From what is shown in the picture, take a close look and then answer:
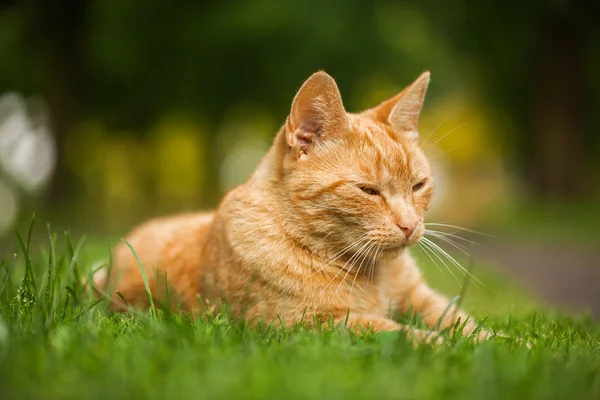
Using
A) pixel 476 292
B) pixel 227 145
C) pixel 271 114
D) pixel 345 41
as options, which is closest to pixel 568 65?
pixel 345 41

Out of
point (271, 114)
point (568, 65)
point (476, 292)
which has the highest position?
point (568, 65)

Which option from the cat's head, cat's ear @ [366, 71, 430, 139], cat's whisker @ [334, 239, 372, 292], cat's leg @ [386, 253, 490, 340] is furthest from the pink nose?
cat's ear @ [366, 71, 430, 139]

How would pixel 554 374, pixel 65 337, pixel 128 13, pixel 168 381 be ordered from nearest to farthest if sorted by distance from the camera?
pixel 168 381 → pixel 554 374 → pixel 65 337 → pixel 128 13

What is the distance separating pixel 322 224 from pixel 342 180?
0.21 m

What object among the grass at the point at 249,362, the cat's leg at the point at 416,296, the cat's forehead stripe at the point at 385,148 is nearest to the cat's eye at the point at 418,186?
the cat's forehead stripe at the point at 385,148

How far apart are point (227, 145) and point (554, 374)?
1775cm

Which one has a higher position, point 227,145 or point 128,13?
point 128,13

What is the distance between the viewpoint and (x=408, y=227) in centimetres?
257

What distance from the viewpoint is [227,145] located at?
62.5ft

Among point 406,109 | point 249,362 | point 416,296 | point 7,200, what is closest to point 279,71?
point 7,200

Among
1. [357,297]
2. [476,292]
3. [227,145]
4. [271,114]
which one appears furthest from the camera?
[227,145]

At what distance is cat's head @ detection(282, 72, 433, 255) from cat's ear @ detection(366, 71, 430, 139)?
0.23 metres

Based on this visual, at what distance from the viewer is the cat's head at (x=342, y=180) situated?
2.59 m

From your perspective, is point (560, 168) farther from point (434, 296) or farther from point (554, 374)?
point (554, 374)
